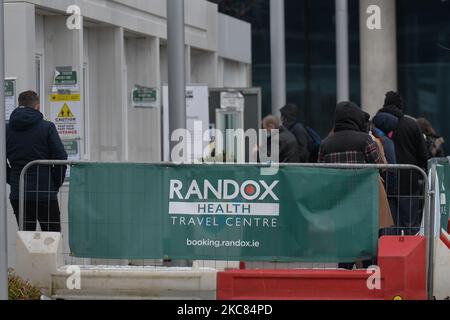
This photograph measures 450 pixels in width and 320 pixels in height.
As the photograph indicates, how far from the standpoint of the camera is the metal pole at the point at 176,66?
499 inches

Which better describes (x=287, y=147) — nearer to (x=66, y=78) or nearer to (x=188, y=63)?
(x=66, y=78)

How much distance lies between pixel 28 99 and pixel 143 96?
21.3 feet

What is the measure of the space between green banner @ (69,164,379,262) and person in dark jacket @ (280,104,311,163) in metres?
6.38

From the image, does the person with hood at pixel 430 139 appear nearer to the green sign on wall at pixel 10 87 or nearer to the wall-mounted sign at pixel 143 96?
the wall-mounted sign at pixel 143 96

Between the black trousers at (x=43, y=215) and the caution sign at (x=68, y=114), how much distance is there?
9.05ft

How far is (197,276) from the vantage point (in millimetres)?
10953

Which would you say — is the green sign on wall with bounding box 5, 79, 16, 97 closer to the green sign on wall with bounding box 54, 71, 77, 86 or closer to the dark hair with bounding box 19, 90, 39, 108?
the dark hair with bounding box 19, 90, 39, 108

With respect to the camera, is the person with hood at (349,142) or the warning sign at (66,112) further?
the warning sign at (66,112)

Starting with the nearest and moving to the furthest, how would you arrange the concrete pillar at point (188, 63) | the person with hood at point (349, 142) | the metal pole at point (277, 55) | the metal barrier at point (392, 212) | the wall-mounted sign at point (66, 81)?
the metal barrier at point (392, 212) < the person with hood at point (349, 142) < the wall-mounted sign at point (66, 81) < the concrete pillar at point (188, 63) < the metal pole at point (277, 55)

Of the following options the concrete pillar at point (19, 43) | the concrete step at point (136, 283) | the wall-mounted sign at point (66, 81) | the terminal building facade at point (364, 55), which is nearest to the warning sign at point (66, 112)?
the wall-mounted sign at point (66, 81)
